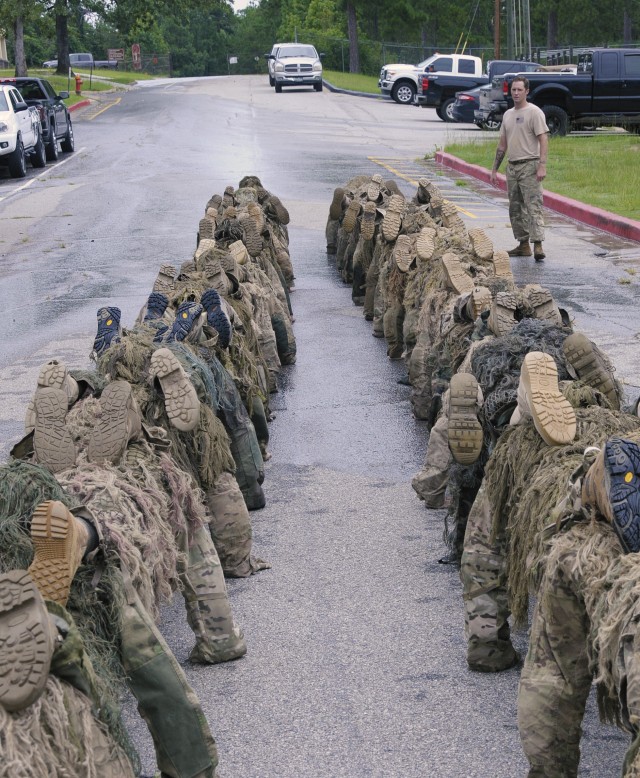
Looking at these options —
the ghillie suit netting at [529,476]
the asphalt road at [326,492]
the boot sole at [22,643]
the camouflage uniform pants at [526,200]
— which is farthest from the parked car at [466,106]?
the boot sole at [22,643]

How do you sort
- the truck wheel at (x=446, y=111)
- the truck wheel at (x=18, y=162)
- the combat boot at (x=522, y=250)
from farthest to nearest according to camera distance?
the truck wheel at (x=446, y=111), the truck wheel at (x=18, y=162), the combat boot at (x=522, y=250)

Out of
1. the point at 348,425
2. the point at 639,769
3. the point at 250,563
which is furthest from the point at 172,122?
the point at 639,769

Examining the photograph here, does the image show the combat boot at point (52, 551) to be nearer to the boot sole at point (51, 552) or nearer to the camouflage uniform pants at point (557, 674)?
the boot sole at point (51, 552)

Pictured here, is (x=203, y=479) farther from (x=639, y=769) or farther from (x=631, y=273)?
(x=631, y=273)

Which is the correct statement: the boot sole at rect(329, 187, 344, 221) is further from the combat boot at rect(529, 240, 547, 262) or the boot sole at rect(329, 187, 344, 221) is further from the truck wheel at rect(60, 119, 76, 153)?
the truck wheel at rect(60, 119, 76, 153)

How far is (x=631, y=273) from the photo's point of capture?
15.9 meters

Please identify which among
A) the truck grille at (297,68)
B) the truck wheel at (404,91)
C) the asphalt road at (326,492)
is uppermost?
the truck grille at (297,68)

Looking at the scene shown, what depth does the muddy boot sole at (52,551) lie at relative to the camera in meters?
3.90

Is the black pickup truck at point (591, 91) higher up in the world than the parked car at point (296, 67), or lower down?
lower down

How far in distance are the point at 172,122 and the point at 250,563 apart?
34894 mm

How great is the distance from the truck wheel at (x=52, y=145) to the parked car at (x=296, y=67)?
23.4m

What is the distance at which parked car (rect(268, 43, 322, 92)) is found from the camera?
53812mm

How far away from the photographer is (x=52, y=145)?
31656mm

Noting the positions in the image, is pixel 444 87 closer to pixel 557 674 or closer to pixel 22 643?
pixel 557 674
